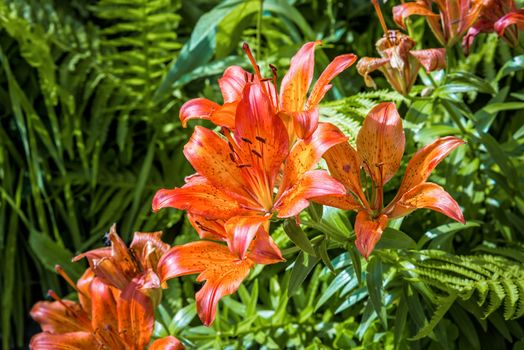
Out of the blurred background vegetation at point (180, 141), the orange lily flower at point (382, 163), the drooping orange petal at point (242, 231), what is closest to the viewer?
the drooping orange petal at point (242, 231)

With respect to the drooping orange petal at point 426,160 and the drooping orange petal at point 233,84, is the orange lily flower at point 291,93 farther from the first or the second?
the drooping orange petal at point 426,160

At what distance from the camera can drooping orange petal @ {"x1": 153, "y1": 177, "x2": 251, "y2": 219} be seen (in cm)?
81

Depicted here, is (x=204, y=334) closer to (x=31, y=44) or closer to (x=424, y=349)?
(x=424, y=349)

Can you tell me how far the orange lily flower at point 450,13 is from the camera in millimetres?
1028

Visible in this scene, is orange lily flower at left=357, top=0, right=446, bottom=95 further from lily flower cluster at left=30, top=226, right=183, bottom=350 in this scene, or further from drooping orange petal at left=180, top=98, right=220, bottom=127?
lily flower cluster at left=30, top=226, right=183, bottom=350

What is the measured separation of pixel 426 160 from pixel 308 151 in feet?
0.46

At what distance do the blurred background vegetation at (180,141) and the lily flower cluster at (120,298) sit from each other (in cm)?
11

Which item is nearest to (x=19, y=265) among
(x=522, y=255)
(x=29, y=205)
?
(x=29, y=205)

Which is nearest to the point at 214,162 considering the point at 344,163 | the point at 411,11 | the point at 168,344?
the point at 344,163

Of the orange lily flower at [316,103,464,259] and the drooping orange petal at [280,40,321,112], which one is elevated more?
the drooping orange petal at [280,40,321,112]

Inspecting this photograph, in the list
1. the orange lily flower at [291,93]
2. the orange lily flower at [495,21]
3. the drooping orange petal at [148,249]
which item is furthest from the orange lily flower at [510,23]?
the drooping orange petal at [148,249]

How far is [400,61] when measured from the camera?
1005mm

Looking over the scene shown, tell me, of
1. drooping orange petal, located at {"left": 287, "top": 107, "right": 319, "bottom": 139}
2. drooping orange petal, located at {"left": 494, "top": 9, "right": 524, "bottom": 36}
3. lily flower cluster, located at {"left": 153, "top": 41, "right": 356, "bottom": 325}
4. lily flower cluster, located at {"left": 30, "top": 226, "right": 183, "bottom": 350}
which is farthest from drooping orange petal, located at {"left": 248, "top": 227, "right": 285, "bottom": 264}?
drooping orange petal, located at {"left": 494, "top": 9, "right": 524, "bottom": 36}

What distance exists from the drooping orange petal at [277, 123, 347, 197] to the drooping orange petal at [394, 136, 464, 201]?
0.11 meters
